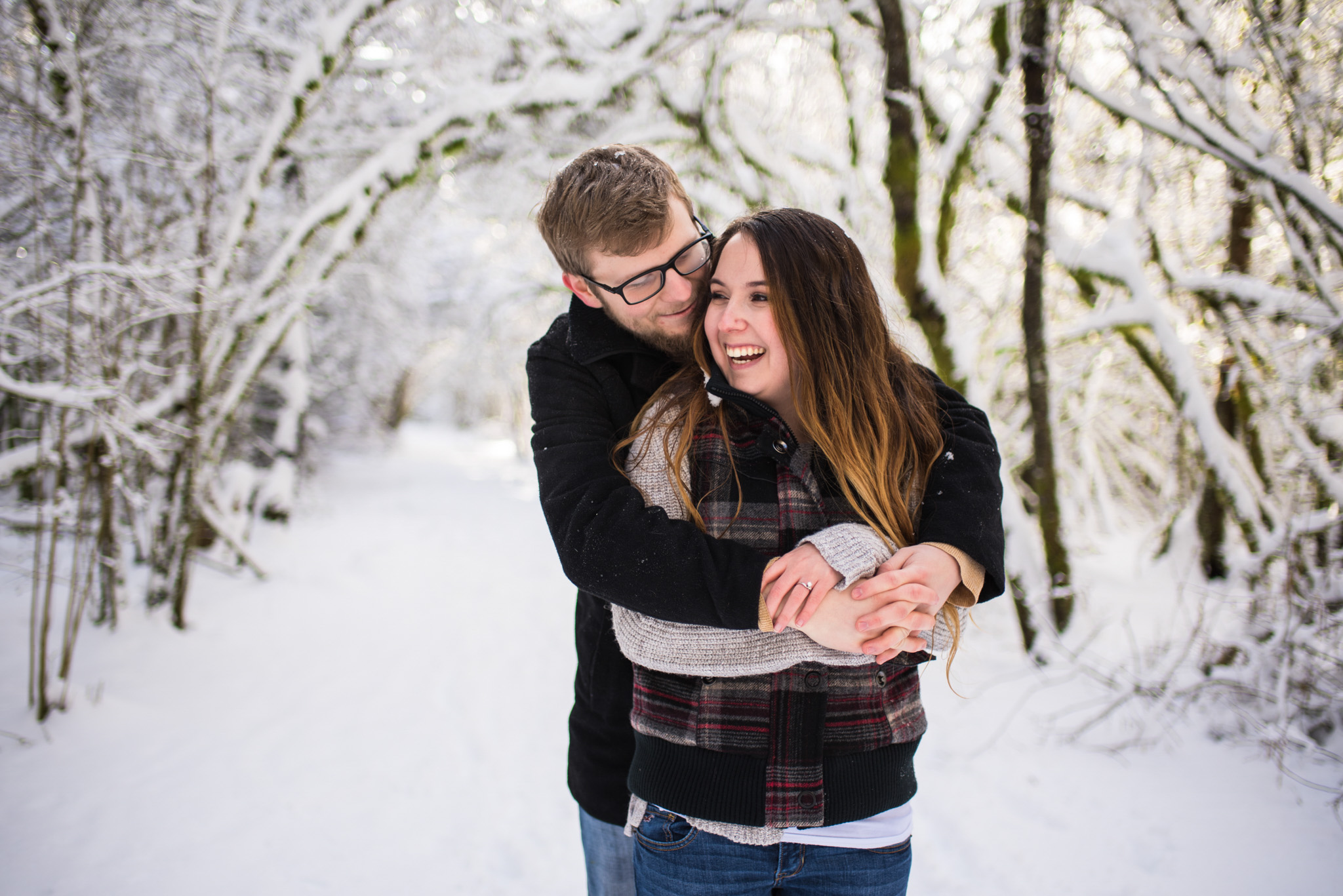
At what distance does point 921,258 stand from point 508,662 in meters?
3.52

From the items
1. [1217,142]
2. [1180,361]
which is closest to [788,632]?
[1217,142]

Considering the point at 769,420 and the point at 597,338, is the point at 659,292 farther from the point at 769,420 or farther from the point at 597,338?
the point at 769,420

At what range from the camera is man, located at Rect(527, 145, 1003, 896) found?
960 mm

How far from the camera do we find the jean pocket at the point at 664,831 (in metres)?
1.05

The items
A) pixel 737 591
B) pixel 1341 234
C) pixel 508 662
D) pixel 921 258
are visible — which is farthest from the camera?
pixel 508 662

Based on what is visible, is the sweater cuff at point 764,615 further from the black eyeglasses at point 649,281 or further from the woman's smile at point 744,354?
the black eyeglasses at point 649,281

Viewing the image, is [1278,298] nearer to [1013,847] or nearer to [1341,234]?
[1341,234]

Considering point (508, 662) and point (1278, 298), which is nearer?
point (1278, 298)

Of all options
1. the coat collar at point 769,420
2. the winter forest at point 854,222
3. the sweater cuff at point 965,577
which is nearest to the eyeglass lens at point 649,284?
the coat collar at point 769,420

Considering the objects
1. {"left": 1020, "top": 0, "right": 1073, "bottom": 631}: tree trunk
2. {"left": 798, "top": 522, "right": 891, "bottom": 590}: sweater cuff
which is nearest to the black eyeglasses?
{"left": 798, "top": 522, "right": 891, "bottom": 590}: sweater cuff

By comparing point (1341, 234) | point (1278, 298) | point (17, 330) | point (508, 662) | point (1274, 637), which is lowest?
point (508, 662)

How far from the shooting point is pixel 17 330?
7.25 feet

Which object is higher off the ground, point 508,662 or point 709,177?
point 709,177

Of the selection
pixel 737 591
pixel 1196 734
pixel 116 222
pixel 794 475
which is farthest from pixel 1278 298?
pixel 116 222
